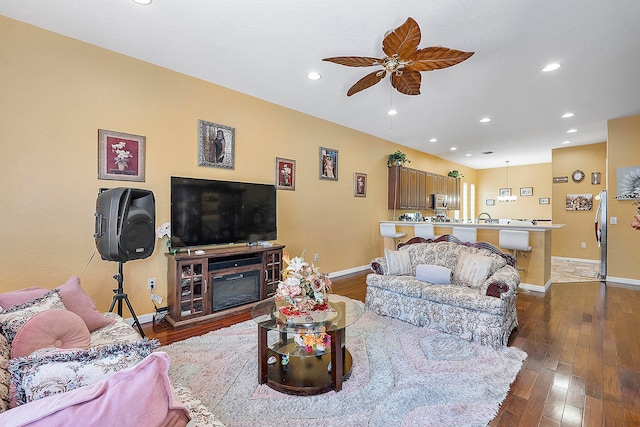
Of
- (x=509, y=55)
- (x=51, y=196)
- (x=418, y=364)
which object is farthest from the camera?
(x=509, y=55)

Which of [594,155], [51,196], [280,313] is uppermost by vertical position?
[594,155]

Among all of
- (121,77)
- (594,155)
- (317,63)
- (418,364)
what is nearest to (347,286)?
(418,364)

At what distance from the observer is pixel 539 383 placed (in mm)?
2082

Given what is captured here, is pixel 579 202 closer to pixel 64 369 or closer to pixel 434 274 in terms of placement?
pixel 434 274

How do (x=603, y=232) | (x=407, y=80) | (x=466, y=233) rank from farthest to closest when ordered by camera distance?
(x=603, y=232) < (x=466, y=233) < (x=407, y=80)

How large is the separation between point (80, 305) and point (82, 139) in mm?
1721

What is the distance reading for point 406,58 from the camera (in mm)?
2340

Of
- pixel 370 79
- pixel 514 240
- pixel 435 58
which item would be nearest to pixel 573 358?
pixel 514 240

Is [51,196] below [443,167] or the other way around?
below

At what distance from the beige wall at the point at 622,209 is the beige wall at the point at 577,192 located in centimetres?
192

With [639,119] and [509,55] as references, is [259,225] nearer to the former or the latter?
[509,55]

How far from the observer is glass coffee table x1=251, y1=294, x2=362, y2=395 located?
77.5 inches

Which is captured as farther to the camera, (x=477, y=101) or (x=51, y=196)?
(x=477, y=101)

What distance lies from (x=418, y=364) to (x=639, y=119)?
18.8 feet
